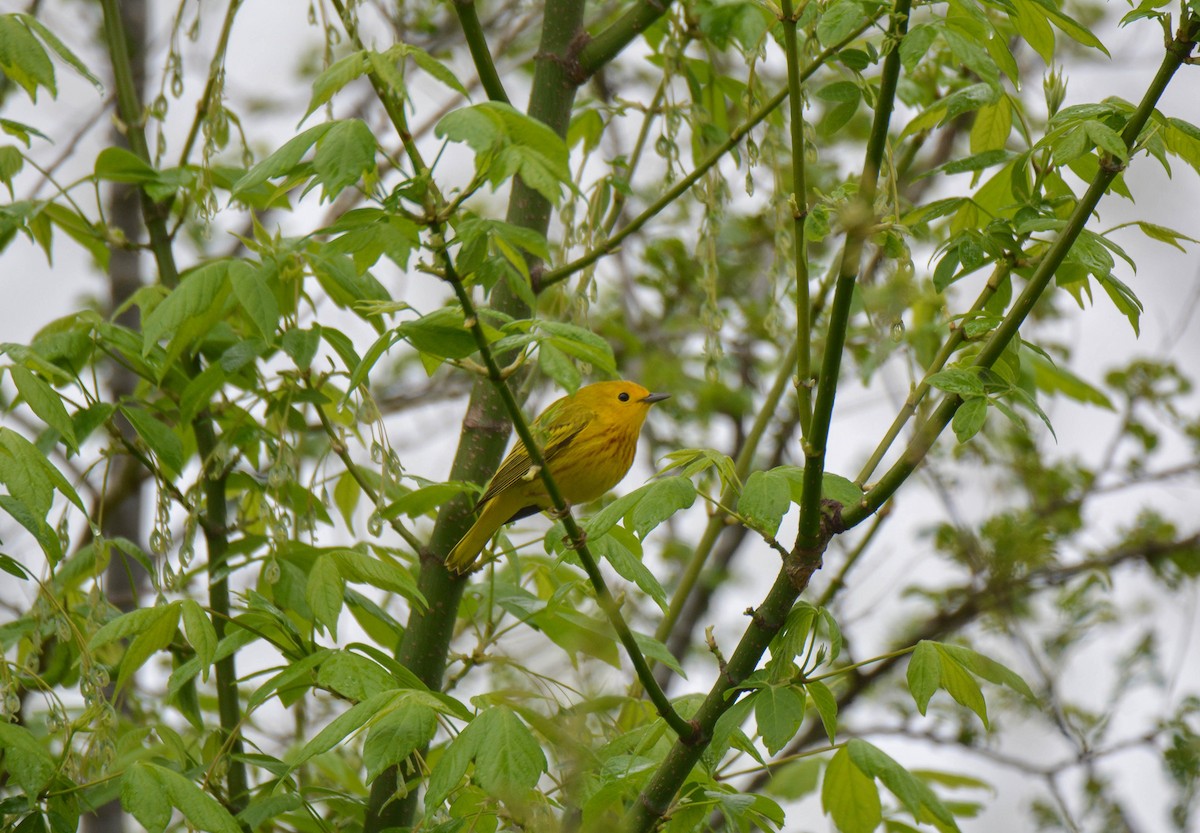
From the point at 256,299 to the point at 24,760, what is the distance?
2.85ft

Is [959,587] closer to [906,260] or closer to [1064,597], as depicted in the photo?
[1064,597]

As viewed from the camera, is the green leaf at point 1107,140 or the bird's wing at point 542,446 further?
the bird's wing at point 542,446

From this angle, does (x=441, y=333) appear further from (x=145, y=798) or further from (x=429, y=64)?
(x=145, y=798)

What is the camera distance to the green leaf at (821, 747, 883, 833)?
2.42 meters

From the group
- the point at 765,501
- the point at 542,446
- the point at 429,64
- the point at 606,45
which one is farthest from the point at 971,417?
the point at 606,45

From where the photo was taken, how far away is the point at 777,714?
6.17 feet

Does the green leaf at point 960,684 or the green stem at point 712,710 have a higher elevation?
the green leaf at point 960,684

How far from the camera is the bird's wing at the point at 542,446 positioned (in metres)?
2.49

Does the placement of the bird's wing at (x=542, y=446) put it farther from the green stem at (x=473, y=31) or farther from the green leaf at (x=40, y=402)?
the green leaf at (x=40, y=402)

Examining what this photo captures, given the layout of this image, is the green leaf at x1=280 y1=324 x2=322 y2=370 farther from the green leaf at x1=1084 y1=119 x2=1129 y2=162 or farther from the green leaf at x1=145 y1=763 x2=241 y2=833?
the green leaf at x1=1084 y1=119 x2=1129 y2=162

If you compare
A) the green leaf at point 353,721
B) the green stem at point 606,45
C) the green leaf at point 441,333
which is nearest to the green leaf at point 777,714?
the green leaf at point 353,721

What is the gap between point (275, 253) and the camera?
2.46m

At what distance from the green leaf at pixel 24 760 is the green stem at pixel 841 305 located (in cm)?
131

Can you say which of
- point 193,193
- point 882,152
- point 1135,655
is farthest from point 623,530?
point 1135,655
